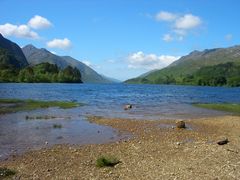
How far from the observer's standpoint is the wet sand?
19.1m

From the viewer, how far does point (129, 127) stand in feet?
133

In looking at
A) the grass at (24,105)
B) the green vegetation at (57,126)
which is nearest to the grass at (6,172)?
the green vegetation at (57,126)

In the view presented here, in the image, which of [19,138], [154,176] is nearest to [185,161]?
[154,176]

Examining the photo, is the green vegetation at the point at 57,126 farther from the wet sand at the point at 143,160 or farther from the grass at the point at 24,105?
the grass at the point at 24,105

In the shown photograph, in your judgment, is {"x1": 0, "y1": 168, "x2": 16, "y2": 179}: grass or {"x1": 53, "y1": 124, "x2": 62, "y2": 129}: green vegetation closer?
{"x1": 0, "y1": 168, "x2": 16, "y2": 179}: grass

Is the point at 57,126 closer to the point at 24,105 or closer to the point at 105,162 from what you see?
the point at 105,162

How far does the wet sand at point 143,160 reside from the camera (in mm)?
19109

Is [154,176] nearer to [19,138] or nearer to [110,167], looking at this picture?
[110,167]

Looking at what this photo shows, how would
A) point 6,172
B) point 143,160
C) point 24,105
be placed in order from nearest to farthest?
1. point 6,172
2. point 143,160
3. point 24,105

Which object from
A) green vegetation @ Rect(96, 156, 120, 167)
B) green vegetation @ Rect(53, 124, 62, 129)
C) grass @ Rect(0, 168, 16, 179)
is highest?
green vegetation @ Rect(96, 156, 120, 167)

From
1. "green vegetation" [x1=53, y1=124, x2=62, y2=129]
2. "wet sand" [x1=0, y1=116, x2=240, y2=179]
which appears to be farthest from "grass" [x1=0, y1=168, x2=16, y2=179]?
"green vegetation" [x1=53, y1=124, x2=62, y2=129]

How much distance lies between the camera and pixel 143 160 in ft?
74.2

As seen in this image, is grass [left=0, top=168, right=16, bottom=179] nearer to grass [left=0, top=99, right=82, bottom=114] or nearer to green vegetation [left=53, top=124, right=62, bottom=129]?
green vegetation [left=53, top=124, right=62, bottom=129]

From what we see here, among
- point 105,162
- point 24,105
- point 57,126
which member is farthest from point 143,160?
point 24,105
